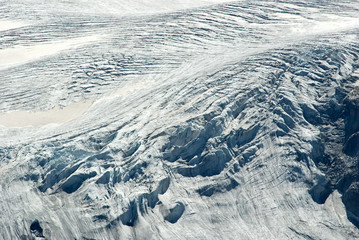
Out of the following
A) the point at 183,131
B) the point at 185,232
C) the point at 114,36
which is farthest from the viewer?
the point at 114,36

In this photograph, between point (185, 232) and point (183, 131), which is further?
point (183, 131)

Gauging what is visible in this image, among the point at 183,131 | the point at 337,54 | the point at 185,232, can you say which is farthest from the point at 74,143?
the point at 337,54

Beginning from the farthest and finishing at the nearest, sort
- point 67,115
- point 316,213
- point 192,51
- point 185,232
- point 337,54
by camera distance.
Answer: point 192,51 < point 337,54 < point 67,115 < point 316,213 < point 185,232

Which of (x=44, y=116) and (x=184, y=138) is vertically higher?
(x=184, y=138)

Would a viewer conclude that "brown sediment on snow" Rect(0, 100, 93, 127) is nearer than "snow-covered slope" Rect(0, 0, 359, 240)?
No

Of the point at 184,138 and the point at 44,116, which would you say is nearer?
the point at 184,138

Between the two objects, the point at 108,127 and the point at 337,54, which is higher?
the point at 337,54

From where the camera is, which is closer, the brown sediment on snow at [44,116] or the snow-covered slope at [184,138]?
the snow-covered slope at [184,138]

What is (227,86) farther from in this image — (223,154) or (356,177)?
(356,177)
